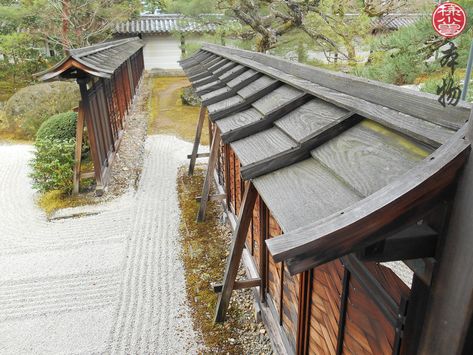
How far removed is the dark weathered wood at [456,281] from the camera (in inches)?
43.0

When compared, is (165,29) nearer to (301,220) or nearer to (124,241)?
(124,241)

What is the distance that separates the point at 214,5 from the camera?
15.3 metres

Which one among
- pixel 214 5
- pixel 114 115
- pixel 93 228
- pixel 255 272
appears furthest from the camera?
pixel 214 5

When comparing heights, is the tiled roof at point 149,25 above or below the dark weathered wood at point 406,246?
above

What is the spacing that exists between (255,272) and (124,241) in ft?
9.76

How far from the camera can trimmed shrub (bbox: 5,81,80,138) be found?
43.9ft

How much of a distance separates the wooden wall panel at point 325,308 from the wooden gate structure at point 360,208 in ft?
0.04

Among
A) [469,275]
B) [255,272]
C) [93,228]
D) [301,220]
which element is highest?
[469,275]

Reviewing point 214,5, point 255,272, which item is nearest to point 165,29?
point 214,5

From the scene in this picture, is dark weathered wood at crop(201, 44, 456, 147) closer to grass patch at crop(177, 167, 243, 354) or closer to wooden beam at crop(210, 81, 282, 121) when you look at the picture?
wooden beam at crop(210, 81, 282, 121)

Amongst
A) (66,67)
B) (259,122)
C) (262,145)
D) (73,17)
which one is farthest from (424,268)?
(73,17)

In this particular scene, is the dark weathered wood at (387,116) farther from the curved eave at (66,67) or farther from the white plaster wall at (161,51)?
the white plaster wall at (161,51)

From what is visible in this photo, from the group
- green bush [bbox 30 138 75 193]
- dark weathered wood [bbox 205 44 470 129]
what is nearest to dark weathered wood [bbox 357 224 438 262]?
dark weathered wood [bbox 205 44 470 129]

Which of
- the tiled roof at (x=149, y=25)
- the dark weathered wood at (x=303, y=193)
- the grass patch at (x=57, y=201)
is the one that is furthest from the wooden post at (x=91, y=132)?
the tiled roof at (x=149, y=25)
